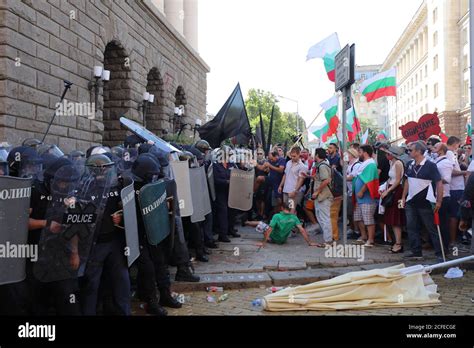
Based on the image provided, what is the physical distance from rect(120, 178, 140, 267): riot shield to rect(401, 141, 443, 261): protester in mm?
4564

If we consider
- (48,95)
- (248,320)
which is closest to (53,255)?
(248,320)

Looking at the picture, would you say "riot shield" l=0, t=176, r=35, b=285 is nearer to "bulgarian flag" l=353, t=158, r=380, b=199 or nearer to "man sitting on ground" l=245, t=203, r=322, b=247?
"man sitting on ground" l=245, t=203, r=322, b=247

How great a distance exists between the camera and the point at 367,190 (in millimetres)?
8391

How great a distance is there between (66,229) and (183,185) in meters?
2.85

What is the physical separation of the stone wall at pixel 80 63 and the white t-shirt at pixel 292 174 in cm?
491

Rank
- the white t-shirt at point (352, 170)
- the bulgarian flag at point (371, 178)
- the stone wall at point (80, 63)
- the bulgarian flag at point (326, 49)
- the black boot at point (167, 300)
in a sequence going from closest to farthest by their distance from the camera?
the black boot at point (167, 300)
the bulgarian flag at point (371, 178)
the stone wall at point (80, 63)
the white t-shirt at point (352, 170)
the bulgarian flag at point (326, 49)

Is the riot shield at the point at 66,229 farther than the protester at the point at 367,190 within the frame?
No

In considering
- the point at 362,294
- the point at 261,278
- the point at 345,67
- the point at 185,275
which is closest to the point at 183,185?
the point at 185,275

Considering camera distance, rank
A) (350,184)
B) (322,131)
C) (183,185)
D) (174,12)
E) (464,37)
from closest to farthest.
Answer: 1. (183,185)
2. (350,184)
3. (322,131)
4. (174,12)
5. (464,37)

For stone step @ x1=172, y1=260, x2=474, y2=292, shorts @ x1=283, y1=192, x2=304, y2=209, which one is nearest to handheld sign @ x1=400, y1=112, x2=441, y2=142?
shorts @ x1=283, y1=192, x2=304, y2=209

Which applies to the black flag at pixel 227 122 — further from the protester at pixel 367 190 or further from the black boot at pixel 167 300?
the black boot at pixel 167 300

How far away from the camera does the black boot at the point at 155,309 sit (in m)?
4.91

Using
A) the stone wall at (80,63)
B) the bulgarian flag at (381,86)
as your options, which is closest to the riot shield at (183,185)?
the stone wall at (80,63)

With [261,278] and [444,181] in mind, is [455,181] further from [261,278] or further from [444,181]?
[261,278]
